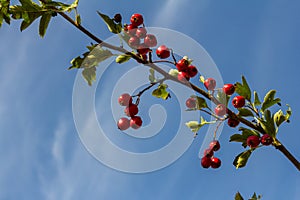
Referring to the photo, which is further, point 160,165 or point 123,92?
point 123,92

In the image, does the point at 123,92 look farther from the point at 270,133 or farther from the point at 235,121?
the point at 270,133

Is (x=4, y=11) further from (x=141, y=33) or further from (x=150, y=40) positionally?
(x=150, y=40)

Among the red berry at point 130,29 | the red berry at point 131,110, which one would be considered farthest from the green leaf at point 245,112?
the red berry at point 130,29

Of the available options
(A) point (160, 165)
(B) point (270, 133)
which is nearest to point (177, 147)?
(A) point (160, 165)

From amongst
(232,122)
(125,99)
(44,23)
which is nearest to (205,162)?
(232,122)

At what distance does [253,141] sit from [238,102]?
0.45 m

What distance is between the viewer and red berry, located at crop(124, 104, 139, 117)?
4.50 m

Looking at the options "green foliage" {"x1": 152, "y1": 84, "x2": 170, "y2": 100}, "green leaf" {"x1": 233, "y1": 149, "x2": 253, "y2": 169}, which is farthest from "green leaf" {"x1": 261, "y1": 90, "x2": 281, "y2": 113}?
"green foliage" {"x1": 152, "y1": 84, "x2": 170, "y2": 100}

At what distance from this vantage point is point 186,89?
4188 millimetres

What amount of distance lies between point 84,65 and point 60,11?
59 centimetres

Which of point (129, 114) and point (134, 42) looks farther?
point (129, 114)

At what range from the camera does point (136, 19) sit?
14.4 ft

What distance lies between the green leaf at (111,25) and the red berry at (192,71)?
34.0 inches

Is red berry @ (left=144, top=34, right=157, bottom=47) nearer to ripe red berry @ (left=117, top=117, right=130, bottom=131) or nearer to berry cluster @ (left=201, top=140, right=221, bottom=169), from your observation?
ripe red berry @ (left=117, top=117, right=130, bottom=131)
